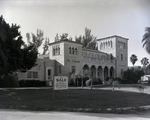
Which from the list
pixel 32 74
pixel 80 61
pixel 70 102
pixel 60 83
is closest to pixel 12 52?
pixel 60 83

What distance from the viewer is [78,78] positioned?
31438mm

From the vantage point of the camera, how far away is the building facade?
31.4 meters

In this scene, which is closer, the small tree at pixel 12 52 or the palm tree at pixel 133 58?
the small tree at pixel 12 52

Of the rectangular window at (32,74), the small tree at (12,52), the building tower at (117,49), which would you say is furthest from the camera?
the building tower at (117,49)

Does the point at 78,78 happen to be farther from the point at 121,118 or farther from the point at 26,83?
the point at 121,118

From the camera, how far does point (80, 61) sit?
3491 centimetres

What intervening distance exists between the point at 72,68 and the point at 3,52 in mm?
18474

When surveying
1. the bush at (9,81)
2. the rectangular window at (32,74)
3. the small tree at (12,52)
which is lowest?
the bush at (9,81)

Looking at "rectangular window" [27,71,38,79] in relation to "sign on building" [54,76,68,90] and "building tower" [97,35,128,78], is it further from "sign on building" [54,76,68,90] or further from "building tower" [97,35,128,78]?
"building tower" [97,35,128,78]

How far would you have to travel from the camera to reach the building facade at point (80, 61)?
31.4 metres

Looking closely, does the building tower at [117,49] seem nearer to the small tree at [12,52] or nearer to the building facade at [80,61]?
the building facade at [80,61]

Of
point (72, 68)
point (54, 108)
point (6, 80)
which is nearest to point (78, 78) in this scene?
point (72, 68)

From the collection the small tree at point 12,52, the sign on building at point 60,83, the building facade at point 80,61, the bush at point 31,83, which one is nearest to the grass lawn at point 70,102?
the sign on building at point 60,83

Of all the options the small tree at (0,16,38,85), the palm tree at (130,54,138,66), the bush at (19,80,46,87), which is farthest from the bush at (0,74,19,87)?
the palm tree at (130,54,138,66)
